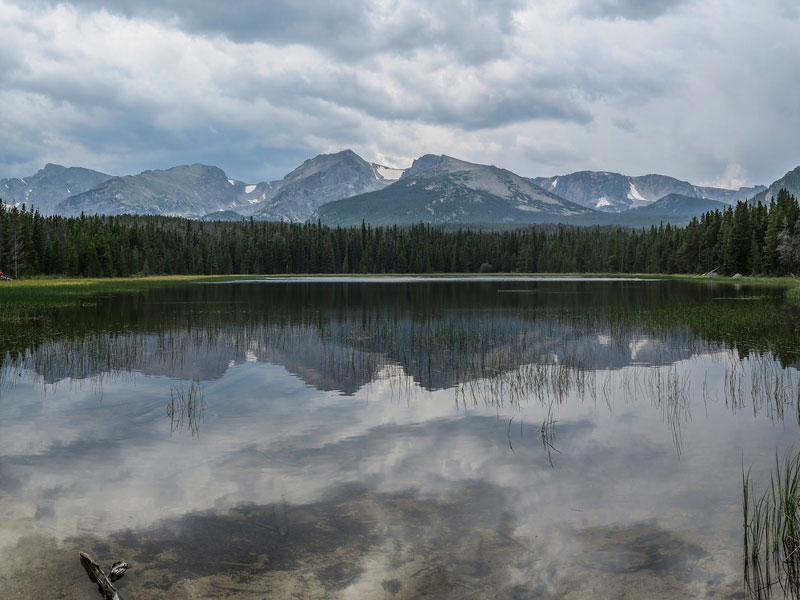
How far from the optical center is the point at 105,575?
320 inches

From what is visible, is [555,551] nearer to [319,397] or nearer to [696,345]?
[319,397]

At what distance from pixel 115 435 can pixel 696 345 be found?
28.6 meters

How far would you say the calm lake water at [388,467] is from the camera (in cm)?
860

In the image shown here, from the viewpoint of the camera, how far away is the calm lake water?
8.60 meters

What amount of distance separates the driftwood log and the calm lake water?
0.56 feet

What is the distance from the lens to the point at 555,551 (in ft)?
30.1

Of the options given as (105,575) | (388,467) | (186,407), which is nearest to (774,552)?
(388,467)

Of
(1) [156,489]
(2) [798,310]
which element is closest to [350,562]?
(1) [156,489]

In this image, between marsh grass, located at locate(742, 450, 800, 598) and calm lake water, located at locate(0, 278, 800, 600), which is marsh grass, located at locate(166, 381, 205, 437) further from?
marsh grass, located at locate(742, 450, 800, 598)

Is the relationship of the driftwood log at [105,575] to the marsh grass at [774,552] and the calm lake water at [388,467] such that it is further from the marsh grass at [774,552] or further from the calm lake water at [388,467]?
the marsh grass at [774,552]

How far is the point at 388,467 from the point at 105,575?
6.39m

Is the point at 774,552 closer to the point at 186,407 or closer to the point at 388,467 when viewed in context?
the point at 388,467

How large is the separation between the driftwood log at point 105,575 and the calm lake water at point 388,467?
17 cm

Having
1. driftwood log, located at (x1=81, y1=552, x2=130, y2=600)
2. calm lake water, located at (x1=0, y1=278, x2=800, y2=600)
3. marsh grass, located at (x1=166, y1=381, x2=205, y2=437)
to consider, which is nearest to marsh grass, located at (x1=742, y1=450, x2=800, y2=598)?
calm lake water, located at (x1=0, y1=278, x2=800, y2=600)
